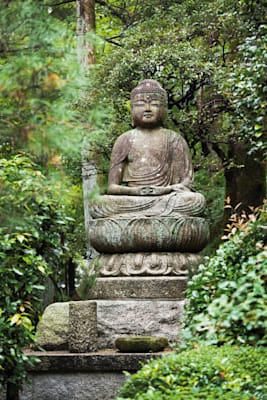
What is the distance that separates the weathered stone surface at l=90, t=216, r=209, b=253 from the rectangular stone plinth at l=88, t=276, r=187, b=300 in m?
0.41

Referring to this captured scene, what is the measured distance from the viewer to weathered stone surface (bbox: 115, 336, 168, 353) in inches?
328

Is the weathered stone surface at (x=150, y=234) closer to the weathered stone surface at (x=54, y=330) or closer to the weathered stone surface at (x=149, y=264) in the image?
the weathered stone surface at (x=149, y=264)

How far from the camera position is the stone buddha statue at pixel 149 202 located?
32.4ft

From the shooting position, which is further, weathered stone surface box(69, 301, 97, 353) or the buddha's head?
the buddha's head

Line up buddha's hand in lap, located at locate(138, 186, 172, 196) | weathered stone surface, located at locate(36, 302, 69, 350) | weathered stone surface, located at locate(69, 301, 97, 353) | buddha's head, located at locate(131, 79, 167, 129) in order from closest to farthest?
1. weathered stone surface, located at locate(69, 301, 97, 353)
2. weathered stone surface, located at locate(36, 302, 69, 350)
3. buddha's hand in lap, located at locate(138, 186, 172, 196)
4. buddha's head, located at locate(131, 79, 167, 129)

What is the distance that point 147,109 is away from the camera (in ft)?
35.7

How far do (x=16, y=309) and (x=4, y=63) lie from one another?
281cm

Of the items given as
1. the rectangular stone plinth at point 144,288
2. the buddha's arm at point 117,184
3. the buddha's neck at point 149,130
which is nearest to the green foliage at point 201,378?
the rectangular stone plinth at point 144,288

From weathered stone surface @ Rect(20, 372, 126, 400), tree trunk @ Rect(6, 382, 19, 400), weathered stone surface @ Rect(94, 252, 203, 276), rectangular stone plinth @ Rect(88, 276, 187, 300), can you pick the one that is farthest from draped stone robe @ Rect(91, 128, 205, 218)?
tree trunk @ Rect(6, 382, 19, 400)

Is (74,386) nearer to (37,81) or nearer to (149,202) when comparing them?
(149,202)

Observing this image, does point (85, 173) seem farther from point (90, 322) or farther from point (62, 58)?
point (62, 58)

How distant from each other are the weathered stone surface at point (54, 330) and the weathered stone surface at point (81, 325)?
0.45m

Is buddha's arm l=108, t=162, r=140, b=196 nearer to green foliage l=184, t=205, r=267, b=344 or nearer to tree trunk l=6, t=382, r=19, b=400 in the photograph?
green foliage l=184, t=205, r=267, b=344

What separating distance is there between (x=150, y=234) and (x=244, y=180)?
21.4 feet
